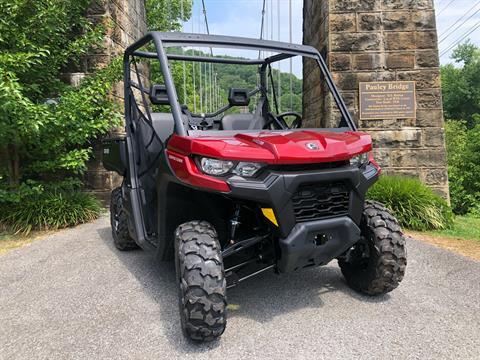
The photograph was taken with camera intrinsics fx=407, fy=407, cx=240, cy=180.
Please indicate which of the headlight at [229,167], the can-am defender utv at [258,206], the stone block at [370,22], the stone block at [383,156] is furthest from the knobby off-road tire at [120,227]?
the stone block at [370,22]

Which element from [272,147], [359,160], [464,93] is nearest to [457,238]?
[359,160]

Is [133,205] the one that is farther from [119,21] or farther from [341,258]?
[119,21]

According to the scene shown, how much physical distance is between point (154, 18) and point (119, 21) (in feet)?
54.5

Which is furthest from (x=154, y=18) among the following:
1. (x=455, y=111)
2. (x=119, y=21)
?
(x=455, y=111)

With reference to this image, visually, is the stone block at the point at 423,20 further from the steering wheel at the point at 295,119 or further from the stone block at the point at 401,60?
the steering wheel at the point at 295,119

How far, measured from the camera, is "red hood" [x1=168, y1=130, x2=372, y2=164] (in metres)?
2.17

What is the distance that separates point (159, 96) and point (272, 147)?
937 mm

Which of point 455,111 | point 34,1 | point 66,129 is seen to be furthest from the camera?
point 455,111

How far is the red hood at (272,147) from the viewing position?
2.17 metres

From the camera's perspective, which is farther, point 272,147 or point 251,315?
point 251,315

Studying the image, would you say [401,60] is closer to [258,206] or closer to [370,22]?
[370,22]

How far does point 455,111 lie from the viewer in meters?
44.7

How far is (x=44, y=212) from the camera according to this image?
5.42 m

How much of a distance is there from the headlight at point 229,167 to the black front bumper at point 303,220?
5 cm
